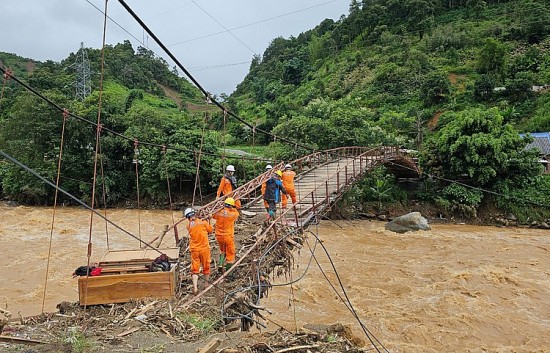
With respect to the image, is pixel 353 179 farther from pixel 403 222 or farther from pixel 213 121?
pixel 213 121

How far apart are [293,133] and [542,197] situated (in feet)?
34.4

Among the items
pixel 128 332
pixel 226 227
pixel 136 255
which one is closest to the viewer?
pixel 128 332

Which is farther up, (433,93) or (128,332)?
(433,93)

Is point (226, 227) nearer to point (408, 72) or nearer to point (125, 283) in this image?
point (125, 283)

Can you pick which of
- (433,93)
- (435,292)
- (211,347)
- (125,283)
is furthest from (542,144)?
(211,347)

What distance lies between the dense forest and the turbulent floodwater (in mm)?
2721

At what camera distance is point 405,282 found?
33.4ft

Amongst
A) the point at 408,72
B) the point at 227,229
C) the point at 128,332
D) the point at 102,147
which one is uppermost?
the point at 408,72

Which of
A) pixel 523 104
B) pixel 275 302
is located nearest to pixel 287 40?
pixel 523 104

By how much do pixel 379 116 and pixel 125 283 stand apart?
26.3 m

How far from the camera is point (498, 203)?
16469 mm

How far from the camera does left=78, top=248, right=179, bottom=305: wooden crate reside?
4398 mm

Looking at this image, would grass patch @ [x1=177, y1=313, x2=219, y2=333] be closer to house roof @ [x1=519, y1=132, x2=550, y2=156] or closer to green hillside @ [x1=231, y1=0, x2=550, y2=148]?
green hillside @ [x1=231, y1=0, x2=550, y2=148]

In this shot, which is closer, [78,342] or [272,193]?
[78,342]
